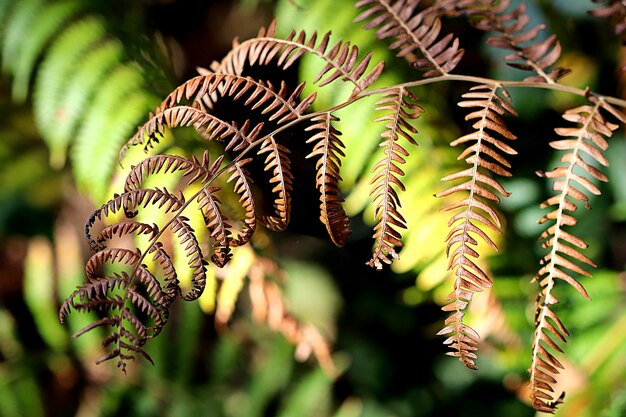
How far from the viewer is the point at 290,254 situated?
1.78 metres

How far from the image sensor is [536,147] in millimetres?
1521

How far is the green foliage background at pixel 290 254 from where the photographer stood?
124 cm

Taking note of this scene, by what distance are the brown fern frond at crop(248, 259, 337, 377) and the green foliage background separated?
0.05m

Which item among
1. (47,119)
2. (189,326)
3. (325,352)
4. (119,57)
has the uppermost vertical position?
(119,57)

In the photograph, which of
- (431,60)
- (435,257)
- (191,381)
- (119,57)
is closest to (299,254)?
(191,381)

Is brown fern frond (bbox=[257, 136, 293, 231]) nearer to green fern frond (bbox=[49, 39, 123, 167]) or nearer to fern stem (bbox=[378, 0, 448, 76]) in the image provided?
fern stem (bbox=[378, 0, 448, 76])

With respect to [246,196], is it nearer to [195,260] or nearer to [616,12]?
[195,260]

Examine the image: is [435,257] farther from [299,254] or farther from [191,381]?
[191,381]

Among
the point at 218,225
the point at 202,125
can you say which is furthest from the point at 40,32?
the point at 218,225

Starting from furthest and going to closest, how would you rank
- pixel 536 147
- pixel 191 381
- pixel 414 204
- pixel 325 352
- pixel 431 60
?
pixel 191 381, pixel 325 352, pixel 536 147, pixel 414 204, pixel 431 60

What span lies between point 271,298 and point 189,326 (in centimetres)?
34

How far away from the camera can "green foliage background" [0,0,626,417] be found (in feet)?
4.08

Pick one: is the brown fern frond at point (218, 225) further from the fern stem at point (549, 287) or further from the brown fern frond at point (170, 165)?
the fern stem at point (549, 287)

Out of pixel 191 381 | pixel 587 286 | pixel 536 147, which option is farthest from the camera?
pixel 191 381
